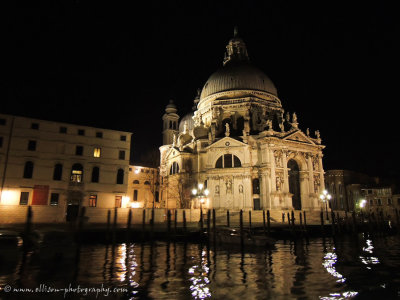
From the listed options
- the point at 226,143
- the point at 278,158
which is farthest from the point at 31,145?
the point at 278,158

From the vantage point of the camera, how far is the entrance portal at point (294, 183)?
40062 millimetres

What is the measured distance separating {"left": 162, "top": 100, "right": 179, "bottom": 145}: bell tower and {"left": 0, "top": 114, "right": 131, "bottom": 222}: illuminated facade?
28591mm

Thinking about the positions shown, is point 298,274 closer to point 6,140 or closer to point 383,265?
point 383,265

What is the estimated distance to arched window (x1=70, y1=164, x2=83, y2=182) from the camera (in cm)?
2822

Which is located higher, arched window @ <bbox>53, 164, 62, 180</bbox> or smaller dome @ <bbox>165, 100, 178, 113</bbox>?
smaller dome @ <bbox>165, 100, 178, 113</bbox>

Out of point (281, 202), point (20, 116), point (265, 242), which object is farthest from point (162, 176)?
point (265, 242)

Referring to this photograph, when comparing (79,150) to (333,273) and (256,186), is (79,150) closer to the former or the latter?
(256,186)

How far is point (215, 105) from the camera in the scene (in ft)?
A: 151

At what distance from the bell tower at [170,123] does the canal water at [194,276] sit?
45794 millimetres

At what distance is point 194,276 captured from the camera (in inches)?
391

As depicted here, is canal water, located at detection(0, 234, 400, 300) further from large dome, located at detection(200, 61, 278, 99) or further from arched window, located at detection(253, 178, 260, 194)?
large dome, located at detection(200, 61, 278, 99)

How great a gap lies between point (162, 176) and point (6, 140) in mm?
24779

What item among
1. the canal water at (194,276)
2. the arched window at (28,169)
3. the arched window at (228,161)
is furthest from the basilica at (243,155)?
the canal water at (194,276)
